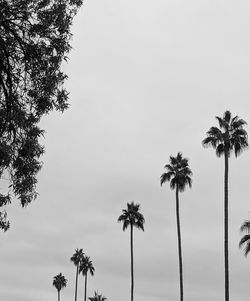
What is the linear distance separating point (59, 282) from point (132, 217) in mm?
77162

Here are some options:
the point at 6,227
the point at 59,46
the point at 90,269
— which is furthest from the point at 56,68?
the point at 90,269

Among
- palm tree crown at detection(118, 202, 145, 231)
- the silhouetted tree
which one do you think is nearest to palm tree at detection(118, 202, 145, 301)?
palm tree crown at detection(118, 202, 145, 231)

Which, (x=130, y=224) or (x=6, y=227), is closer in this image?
(x=6, y=227)

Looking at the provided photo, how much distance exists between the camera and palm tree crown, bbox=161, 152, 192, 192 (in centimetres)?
6001

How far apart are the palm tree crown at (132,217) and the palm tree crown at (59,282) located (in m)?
75.9

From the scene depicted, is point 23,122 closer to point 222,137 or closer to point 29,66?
point 29,66

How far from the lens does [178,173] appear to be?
60219mm

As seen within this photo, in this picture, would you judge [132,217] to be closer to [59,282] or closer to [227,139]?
[227,139]

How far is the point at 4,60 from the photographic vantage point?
1712 centimetres

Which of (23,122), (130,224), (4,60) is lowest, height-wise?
(23,122)

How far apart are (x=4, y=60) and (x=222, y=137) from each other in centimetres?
3130

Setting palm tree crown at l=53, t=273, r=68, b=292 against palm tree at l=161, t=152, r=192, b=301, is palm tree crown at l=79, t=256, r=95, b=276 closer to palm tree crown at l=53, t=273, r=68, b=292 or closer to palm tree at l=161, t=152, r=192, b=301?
palm tree crown at l=53, t=273, r=68, b=292

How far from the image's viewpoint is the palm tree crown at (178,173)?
60013 millimetres

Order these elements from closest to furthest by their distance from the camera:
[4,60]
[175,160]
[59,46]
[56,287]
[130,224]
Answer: [4,60] < [59,46] < [175,160] < [130,224] < [56,287]
